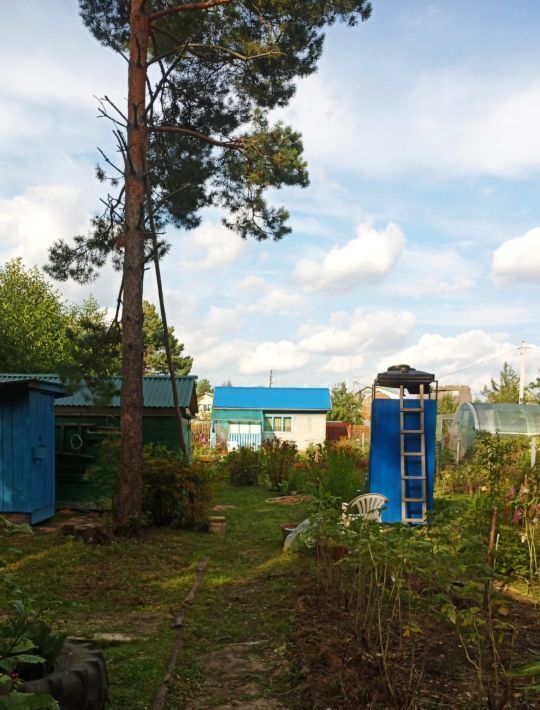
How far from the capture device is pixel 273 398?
3275 cm

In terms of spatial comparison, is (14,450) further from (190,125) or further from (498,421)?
(498,421)

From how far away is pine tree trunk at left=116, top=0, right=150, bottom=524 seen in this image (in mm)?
9797

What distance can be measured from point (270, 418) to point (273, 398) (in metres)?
1.10

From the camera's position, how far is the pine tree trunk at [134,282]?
9797 millimetres

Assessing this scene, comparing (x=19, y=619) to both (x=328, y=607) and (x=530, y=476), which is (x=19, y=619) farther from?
(x=530, y=476)

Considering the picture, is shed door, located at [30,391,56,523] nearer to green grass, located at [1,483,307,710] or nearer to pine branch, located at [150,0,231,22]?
green grass, located at [1,483,307,710]

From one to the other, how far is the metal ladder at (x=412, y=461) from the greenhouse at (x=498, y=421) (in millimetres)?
7570

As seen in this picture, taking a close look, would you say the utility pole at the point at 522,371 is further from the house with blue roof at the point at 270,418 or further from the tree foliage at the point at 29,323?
the tree foliage at the point at 29,323

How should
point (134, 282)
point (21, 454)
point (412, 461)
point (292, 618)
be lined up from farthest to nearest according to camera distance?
1. point (412, 461)
2. point (21, 454)
3. point (134, 282)
4. point (292, 618)

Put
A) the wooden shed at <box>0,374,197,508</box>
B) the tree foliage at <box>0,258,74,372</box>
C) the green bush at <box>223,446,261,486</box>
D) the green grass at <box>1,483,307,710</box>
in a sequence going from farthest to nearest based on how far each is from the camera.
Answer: the tree foliage at <box>0,258,74,372</box>, the green bush at <box>223,446,261,486</box>, the wooden shed at <box>0,374,197,508</box>, the green grass at <box>1,483,307,710</box>

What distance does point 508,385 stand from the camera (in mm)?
35094

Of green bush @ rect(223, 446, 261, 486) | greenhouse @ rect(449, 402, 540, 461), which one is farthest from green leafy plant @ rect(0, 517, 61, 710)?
greenhouse @ rect(449, 402, 540, 461)

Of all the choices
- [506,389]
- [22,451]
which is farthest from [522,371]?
[22,451]

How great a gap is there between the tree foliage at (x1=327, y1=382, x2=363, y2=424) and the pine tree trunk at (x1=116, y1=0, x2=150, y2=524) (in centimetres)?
2771
